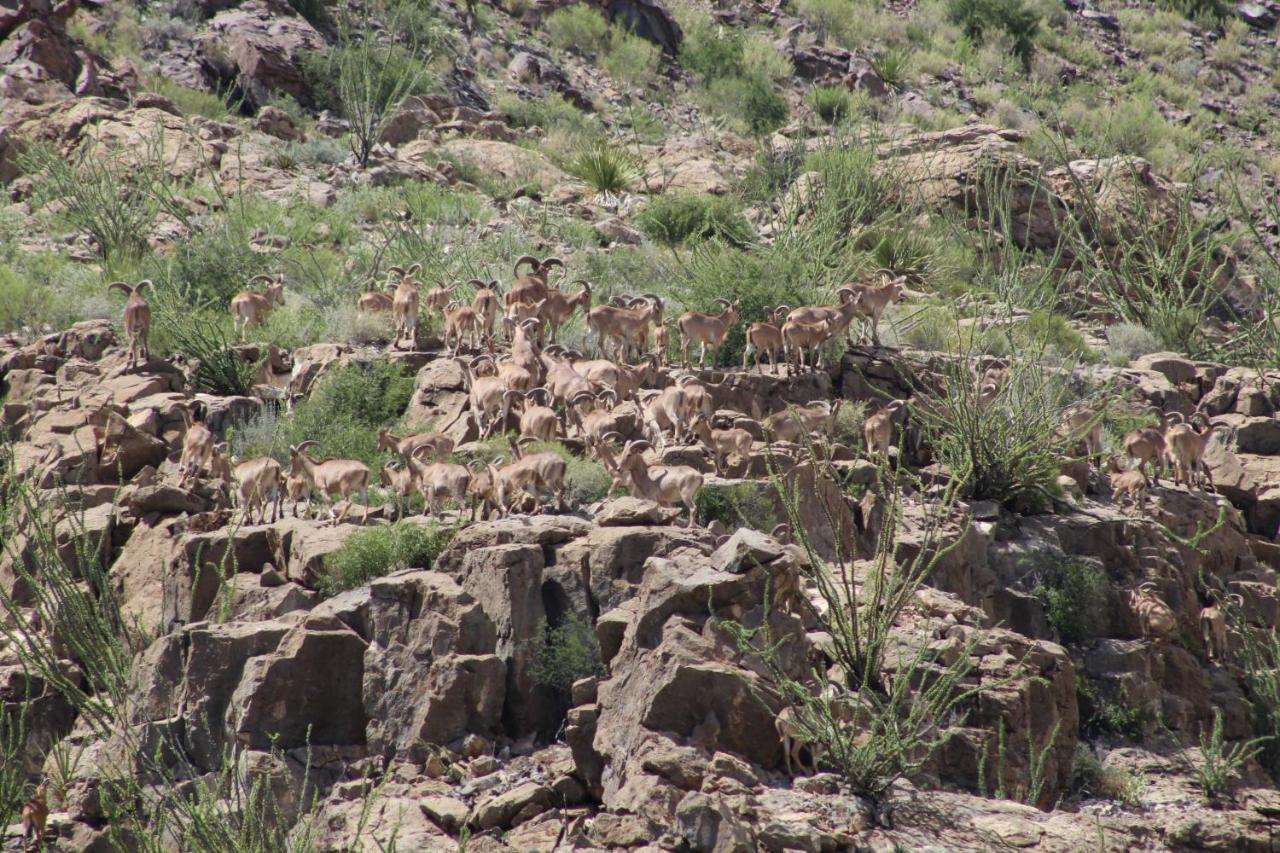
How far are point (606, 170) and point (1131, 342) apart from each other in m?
11.7

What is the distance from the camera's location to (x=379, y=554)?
12.3 metres

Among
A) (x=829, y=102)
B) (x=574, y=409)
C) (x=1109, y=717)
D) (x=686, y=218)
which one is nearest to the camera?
(x=1109, y=717)

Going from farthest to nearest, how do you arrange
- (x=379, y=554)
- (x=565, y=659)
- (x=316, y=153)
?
(x=316, y=153), (x=379, y=554), (x=565, y=659)

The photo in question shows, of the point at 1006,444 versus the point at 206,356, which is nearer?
the point at 1006,444

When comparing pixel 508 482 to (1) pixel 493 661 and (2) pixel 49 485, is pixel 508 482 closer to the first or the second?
(1) pixel 493 661

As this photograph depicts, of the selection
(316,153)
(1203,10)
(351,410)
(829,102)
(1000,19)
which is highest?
(1203,10)

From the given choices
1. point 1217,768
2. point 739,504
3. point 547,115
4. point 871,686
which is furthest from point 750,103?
point 871,686

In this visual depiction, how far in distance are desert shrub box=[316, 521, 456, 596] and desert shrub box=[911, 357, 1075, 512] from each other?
18.6 ft

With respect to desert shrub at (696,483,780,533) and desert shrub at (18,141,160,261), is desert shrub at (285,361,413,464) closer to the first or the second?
desert shrub at (696,483,780,533)

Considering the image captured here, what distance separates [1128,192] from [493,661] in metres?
19.6

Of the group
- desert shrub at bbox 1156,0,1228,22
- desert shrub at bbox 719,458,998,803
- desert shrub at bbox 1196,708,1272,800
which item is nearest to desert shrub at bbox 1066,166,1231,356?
desert shrub at bbox 1196,708,1272,800

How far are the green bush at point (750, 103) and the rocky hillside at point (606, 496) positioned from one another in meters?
7.48

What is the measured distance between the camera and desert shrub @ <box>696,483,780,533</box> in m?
14.0

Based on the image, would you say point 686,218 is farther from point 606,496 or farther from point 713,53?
point 713,53
